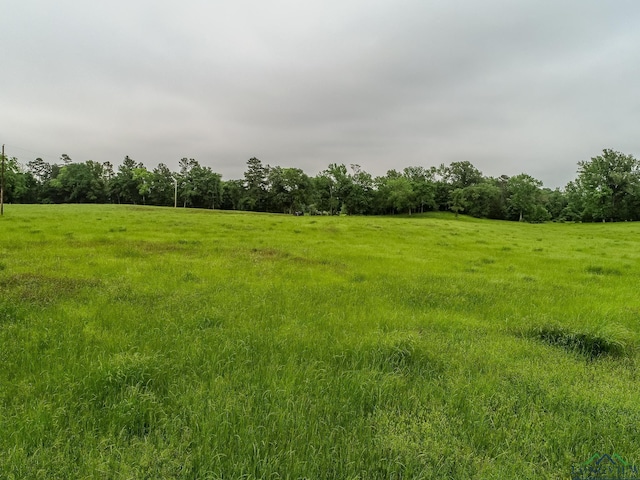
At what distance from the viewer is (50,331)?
5844 millimetres

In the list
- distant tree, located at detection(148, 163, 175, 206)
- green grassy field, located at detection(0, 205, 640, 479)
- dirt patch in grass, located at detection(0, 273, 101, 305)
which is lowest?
green grassy field, located at detection(0, 205, 640, 479)

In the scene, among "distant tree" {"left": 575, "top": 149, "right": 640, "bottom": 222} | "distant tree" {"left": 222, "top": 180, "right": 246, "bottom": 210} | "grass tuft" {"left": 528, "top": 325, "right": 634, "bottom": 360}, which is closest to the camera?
"grass tuft" {"left": 528, "top": 325, "right": 634, "bottom": 360}

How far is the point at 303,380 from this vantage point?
465 centimetres

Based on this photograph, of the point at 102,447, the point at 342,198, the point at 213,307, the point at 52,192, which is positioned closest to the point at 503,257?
the point at 213,307

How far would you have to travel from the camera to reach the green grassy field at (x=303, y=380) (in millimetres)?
3295

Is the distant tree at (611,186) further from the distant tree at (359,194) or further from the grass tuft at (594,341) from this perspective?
the grass tuft at (594,341)

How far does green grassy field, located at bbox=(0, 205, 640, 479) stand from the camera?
3295 mm

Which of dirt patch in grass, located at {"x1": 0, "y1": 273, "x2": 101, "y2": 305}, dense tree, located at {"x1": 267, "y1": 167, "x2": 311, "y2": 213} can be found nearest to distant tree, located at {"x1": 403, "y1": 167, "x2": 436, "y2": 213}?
dense tree, located at {"x1": 267, "y1": 167, "x2": 311, "y2": 213}

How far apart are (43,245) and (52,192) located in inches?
4641

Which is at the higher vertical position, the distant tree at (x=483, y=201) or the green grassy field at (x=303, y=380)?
the distant tree at (x=483, y=201)

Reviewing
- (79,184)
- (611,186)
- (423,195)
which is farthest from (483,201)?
(79,184)

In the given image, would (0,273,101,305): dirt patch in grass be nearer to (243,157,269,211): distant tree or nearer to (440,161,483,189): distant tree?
(243,157,269,211): distant tree

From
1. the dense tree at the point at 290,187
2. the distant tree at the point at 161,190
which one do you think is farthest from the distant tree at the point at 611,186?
the distant tree at the point at 161,190

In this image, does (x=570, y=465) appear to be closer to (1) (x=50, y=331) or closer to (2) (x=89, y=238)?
(1) (x=50, y=331)
